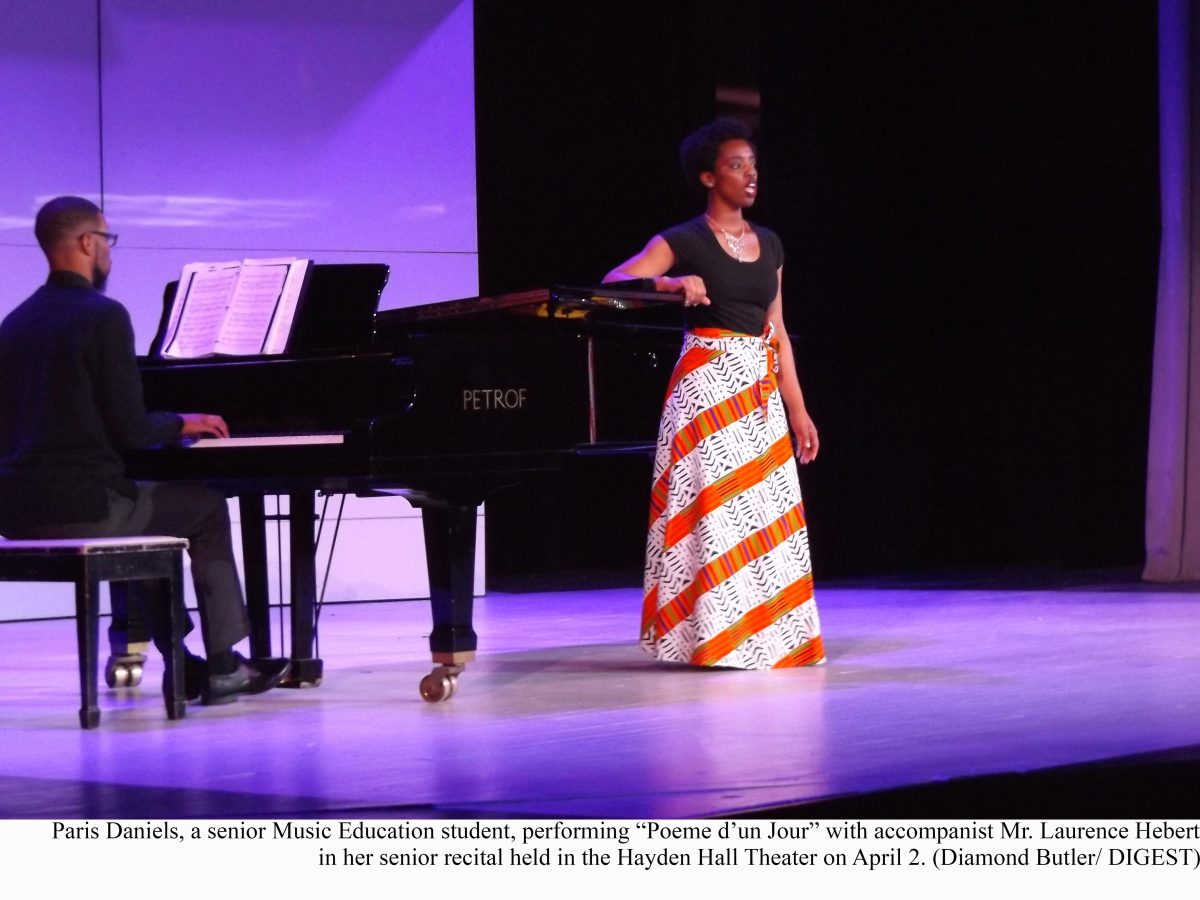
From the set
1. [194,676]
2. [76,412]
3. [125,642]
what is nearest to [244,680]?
[194,676]

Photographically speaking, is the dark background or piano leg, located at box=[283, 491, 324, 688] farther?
Answer: the dark background

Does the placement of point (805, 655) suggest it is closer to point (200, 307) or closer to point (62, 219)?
point (200, 307)

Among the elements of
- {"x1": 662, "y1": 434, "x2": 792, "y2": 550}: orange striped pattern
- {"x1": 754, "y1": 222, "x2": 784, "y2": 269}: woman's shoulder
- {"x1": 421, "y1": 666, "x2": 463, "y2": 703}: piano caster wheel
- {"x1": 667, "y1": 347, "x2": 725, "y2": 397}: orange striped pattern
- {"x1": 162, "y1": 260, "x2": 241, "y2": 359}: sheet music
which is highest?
{"x1": 754, "y1": 222, "x2": 784, "y2": 269}: woman's shoulder

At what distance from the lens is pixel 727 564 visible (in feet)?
16.1

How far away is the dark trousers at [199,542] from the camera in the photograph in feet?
14.3

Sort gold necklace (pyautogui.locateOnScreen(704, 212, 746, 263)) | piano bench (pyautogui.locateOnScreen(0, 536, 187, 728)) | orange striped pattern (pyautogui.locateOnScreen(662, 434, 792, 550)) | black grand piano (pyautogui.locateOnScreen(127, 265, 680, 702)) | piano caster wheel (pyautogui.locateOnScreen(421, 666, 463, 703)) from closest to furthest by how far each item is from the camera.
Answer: piano bench (pyautogui.locateOnScreen(0, 536, 187, 728))
black grand piano (pyautogui.locateOnScreen(127, 265, 680, 702))
piano caster wheel (pyautogui.locateOnScreen(421, 666, 463, 703))
orange striped pattern (pyautogui.locateOnScreen(662, 434, 792, 550))
gold necklace (pyautogui.locateOnScreen(704, 212, 746, 263))

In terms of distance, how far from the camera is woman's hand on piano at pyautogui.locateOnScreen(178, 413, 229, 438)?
4.38 m

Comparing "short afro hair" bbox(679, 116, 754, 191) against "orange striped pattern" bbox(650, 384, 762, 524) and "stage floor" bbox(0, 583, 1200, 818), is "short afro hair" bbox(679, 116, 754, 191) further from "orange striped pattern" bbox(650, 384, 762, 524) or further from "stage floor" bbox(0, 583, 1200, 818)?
"stage floor" bbox(0, 583, 1200, 818)

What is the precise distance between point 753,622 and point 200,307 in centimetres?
171

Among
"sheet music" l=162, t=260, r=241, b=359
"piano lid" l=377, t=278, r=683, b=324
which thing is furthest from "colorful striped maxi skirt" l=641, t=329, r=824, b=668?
"sheet music" l=162, t=260, r=241, b=359

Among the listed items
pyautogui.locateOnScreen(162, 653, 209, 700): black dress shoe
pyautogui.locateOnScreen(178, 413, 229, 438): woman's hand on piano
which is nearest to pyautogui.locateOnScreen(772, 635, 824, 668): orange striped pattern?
pyautogui.locateOnScreen(162, 653, 209, 700): black dress shoe

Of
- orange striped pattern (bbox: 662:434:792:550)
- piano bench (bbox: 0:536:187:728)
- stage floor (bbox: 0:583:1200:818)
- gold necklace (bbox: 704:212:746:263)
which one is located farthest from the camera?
gold necklace (bbox: 704:212:746:263)

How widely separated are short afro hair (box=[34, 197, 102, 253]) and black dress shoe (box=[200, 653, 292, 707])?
1134mm

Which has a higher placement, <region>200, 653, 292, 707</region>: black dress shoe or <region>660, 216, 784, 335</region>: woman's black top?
<region>660, 216, 784, 335</region>: woman's black top
